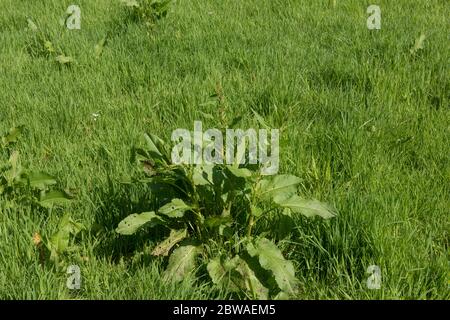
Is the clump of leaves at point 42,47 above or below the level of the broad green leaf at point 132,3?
below

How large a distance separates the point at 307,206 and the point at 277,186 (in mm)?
160

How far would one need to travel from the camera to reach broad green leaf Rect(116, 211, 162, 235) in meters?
2.17

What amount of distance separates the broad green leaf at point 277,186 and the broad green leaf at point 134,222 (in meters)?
0.46

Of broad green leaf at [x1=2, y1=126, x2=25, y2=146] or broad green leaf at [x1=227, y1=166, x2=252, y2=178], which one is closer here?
broad green leaf at [x1=227, y1=166, x2=252, y2=178]

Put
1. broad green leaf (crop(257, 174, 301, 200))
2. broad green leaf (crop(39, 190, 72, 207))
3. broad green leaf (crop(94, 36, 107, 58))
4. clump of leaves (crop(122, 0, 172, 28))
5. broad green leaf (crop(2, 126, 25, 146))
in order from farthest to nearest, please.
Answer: clump of leaves (crop(122, 0, 172, 28)) → broad green leaf (crop(94, 36, 107, 58)) → broad green leaf (crop(2, 126, 25, 146)) → broad green leaf (crop(39, 190, 72, 207)) → broad green leaf (crop(257, 174, 301, 200))

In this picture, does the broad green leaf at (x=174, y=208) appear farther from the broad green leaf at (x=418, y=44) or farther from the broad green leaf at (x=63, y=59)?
the broad green leaf at (x=418, y=44)

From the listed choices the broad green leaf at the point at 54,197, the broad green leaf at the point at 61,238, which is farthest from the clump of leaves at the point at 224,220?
the broad green leaf at the point at 54,197

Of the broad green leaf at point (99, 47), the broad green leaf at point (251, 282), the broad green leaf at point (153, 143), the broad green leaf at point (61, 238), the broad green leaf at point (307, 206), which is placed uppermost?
the broad green leaf at point (99, 47)

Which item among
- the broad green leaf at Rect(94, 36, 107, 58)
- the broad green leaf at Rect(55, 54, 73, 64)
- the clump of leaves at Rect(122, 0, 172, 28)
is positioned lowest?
the broad green leaf at Rect(55, 54, 73, 64)

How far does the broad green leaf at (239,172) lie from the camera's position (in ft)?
6.86

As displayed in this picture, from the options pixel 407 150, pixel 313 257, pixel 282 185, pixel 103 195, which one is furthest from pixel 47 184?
pixel 407 150

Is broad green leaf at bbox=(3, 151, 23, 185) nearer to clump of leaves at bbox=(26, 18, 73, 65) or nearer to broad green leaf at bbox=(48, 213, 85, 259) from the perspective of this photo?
broad green leaf at bbox=(48, 213, 85, 259)

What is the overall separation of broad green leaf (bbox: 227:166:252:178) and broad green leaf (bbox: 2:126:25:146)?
4.95 feet

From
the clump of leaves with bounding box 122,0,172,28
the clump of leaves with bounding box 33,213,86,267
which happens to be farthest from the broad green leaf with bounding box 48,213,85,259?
the clump of leaves with bounding box 122,0,172,28
